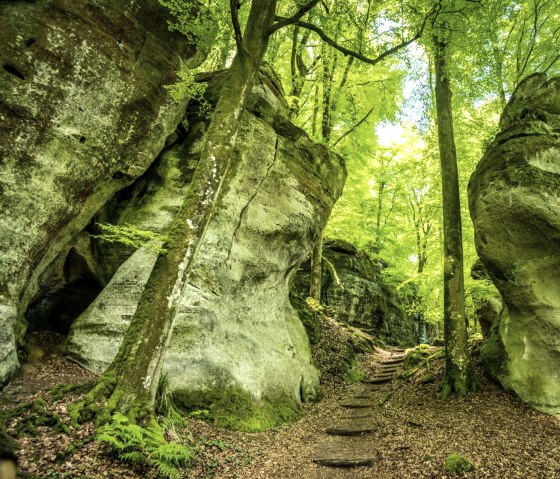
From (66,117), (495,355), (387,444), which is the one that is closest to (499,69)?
(495,355)

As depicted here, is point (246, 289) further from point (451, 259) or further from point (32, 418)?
point (32, 418)

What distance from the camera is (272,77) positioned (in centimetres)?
1384

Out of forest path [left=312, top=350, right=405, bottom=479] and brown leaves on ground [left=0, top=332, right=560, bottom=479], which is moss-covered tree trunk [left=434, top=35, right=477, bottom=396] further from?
forest path [left=312, top=350, right=405, bottom=479]

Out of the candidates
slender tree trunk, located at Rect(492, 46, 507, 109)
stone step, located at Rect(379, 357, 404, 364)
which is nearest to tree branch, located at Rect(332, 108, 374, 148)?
slender tree trunk, located at Rect(492, 46, 507, 109)

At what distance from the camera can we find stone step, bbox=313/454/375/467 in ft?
21.5

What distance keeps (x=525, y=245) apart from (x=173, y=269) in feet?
28.4

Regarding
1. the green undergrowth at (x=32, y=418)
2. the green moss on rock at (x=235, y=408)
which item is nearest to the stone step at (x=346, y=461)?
the green moss on rock at (x=235, y=408)

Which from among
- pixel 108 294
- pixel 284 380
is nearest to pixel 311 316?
pixel 284 380

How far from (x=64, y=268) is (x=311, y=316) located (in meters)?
9.14

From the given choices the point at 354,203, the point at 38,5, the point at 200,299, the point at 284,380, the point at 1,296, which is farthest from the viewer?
the point at 354,203

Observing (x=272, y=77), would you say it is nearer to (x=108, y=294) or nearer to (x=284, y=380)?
(x=108, y=294)

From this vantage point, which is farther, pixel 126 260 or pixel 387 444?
pixel 126 260

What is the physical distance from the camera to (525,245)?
30.3 ft

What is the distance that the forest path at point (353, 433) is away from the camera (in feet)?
21.6
